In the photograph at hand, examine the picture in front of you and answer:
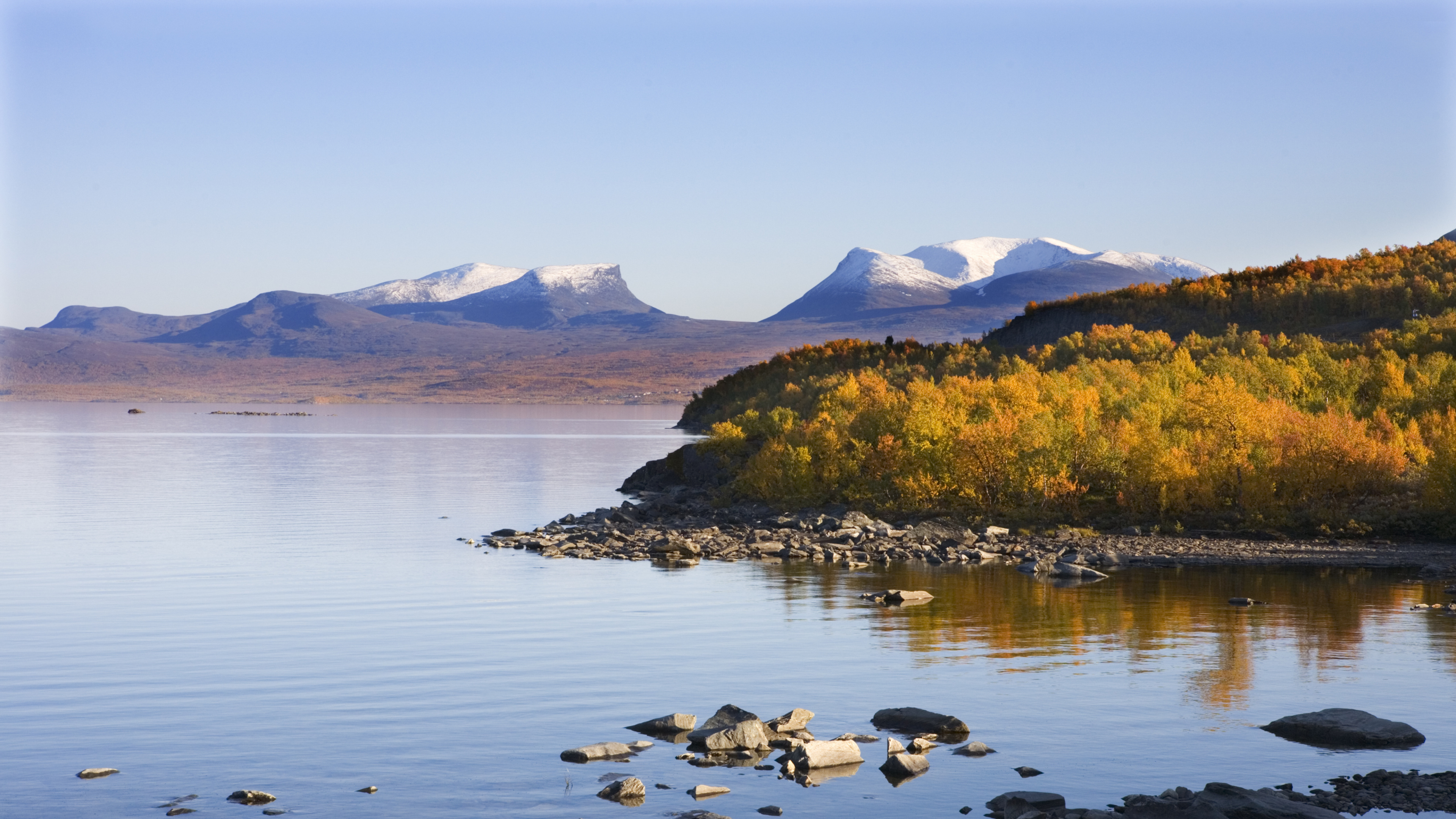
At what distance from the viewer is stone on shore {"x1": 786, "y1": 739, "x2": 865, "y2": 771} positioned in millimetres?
15703

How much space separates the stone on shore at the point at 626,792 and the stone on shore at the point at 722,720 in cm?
196

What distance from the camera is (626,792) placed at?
14578 millimetres

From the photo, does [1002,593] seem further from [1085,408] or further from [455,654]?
[1085,408]

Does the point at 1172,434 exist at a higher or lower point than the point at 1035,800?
higher

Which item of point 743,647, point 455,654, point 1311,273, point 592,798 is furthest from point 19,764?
point 1311,273

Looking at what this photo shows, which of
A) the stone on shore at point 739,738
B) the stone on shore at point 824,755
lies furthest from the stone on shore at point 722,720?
the stone on shore at point 824,755

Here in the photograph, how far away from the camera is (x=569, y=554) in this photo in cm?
3853

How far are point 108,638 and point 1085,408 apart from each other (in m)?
31.7

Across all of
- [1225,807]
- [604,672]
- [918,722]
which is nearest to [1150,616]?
[918,722]

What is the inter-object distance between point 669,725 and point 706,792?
262 centimetres

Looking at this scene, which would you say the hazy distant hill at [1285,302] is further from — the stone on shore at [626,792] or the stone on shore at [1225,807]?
the stone on shore at [626,792]

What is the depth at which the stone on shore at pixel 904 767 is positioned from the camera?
15523mm

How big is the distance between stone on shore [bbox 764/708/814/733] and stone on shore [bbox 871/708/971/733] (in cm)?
91

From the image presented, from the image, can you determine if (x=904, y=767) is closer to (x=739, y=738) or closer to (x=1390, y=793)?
(x=739, y=738)
